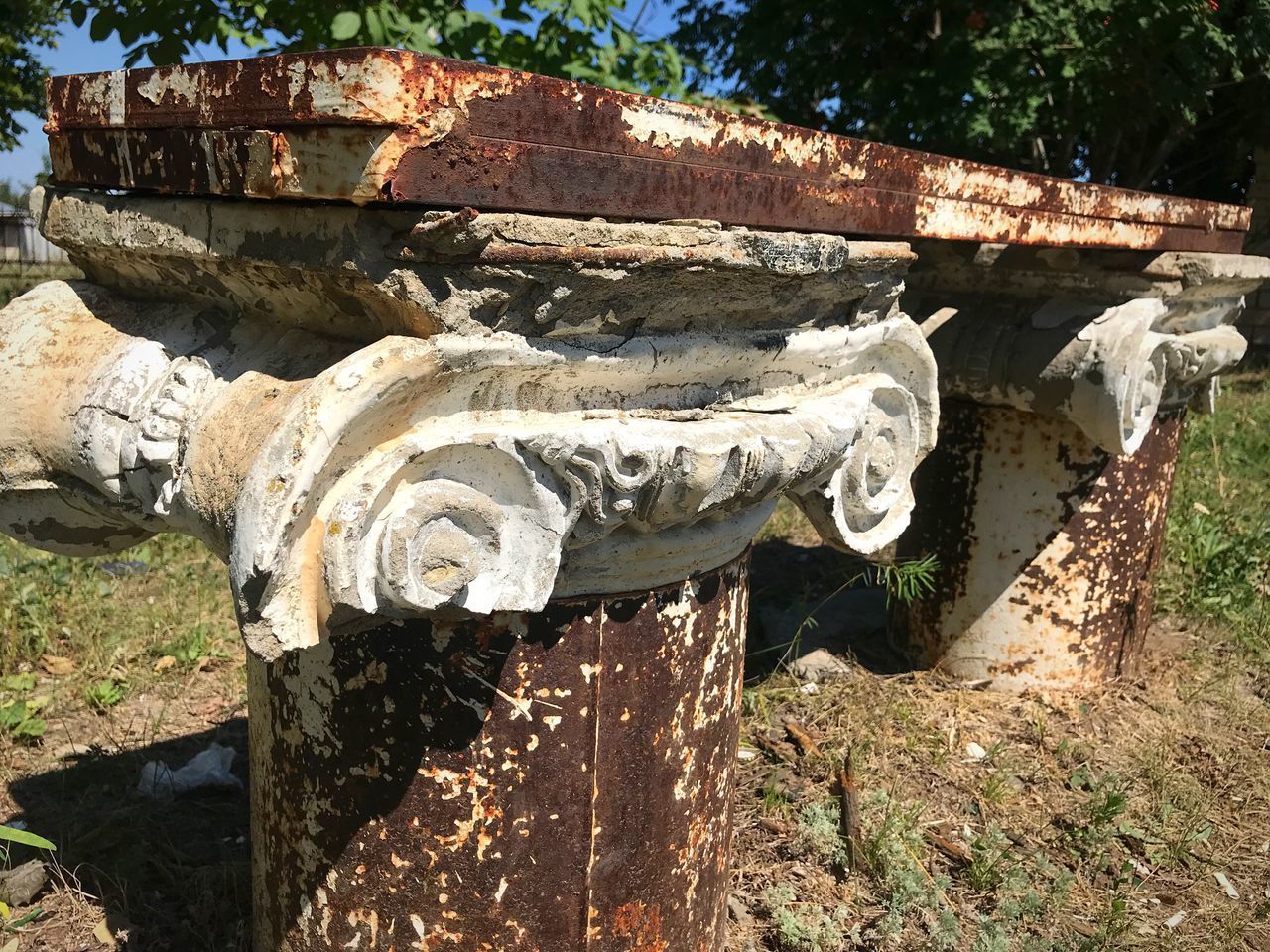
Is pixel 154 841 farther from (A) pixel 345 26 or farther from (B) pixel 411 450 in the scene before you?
(A) pixel 345 26

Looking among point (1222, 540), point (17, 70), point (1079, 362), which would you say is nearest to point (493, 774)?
point (1079, 362)

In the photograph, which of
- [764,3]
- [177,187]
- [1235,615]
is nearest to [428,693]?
[177,187]

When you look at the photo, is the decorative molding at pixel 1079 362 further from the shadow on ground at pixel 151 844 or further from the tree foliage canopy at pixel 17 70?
the tree foliage canopy at pixel 17 70

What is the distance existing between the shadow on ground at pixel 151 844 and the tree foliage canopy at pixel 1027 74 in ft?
21.5

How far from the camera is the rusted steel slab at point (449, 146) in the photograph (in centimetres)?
100

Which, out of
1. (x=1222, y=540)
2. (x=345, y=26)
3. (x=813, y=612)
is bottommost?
(x=813, y=612)

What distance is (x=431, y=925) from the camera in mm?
1427

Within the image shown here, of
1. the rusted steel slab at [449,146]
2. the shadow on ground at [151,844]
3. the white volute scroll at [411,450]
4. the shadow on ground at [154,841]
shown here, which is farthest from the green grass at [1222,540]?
the shadow on ground at [151,844]

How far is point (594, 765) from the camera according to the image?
1437mm

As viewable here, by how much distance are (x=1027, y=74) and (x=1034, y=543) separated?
211 inches

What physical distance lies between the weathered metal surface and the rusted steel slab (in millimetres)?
547

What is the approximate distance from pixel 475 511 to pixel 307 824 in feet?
1.94

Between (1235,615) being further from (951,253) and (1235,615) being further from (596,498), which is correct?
(596,498)

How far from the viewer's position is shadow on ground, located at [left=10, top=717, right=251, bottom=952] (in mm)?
1958
